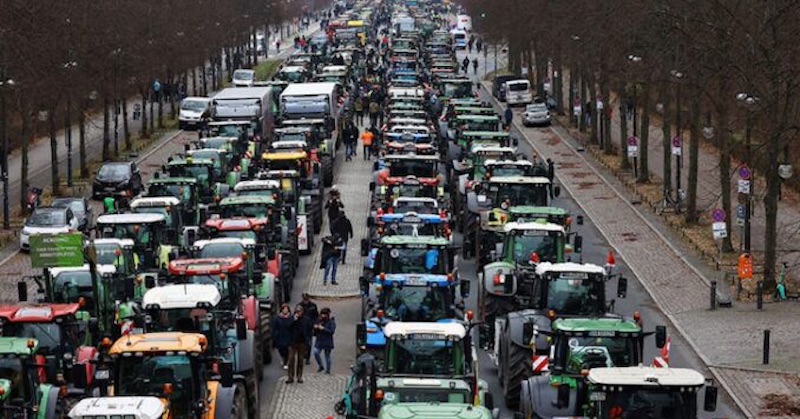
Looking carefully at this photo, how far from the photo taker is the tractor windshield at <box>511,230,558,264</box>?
34.9m

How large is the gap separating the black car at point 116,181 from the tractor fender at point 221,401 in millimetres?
34099

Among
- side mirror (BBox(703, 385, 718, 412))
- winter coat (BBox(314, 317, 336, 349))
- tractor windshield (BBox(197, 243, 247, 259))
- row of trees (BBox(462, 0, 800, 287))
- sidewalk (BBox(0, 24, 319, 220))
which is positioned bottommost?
sidewalk (BBox(0, 24, 319, 220))

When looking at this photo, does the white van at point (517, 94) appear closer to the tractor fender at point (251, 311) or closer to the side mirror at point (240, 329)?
the tractor fender at point (251, 311)

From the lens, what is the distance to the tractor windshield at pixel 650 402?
21000 millimetres

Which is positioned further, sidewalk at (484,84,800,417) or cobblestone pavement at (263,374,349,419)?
sidewalk at (484,84,800,417)

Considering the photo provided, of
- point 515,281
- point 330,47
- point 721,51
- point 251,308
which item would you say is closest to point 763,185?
point 721,51

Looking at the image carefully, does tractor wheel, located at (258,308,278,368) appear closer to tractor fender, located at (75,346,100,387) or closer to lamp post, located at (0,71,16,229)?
tractor fender, located at (75,346,100,387)

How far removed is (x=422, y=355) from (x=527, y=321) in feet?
10.6

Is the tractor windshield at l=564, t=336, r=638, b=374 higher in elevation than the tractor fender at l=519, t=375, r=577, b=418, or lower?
higher

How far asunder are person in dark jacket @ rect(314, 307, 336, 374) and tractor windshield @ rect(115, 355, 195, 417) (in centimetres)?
850

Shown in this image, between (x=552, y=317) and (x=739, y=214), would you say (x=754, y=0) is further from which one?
(x=552, y=317)

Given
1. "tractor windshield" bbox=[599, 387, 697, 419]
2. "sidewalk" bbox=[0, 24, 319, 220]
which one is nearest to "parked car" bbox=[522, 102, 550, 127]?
"sidewalk" bbox=[0, 24, 319, 220]

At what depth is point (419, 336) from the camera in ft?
81.9

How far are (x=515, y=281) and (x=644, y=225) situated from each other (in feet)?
66.6
